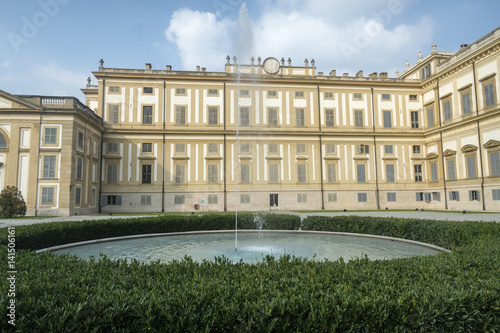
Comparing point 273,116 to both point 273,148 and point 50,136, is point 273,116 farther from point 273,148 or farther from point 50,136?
point 50,136

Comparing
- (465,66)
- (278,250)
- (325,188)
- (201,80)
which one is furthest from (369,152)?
(278,250)

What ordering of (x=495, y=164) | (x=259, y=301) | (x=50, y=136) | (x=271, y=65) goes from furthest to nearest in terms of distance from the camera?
(x=271, y=65) < (x=495, y=164) < (x=50, y=136) < (x=259, y=301)

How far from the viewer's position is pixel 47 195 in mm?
26125

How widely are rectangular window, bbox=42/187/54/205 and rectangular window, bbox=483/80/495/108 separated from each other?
4021 cm

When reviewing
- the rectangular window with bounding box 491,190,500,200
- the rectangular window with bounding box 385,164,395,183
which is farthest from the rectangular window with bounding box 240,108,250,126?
the rectangular window with bounding box 491,190,500,200

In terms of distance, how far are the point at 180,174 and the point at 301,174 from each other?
1373 cm

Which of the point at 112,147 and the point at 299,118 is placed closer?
the point at 112,147

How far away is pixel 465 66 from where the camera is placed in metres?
30.8

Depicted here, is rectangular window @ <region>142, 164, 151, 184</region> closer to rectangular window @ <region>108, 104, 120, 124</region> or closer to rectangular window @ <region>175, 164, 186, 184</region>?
rectangular window @ <region>175, 164, 186, 184</region>

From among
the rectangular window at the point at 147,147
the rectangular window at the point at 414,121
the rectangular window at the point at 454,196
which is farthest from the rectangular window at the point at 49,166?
the rectangular window at the point at 454,196

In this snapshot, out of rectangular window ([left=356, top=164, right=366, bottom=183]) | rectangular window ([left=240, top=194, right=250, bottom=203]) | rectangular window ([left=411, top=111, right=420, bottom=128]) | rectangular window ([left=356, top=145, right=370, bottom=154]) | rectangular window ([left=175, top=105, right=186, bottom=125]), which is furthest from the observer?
rectangular window ([left=411, top=111, right=420, bottom=128])

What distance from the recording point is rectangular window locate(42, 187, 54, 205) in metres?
26.1

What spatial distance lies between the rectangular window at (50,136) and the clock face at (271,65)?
76.3 ft

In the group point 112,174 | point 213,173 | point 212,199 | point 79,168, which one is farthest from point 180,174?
point 79,168
